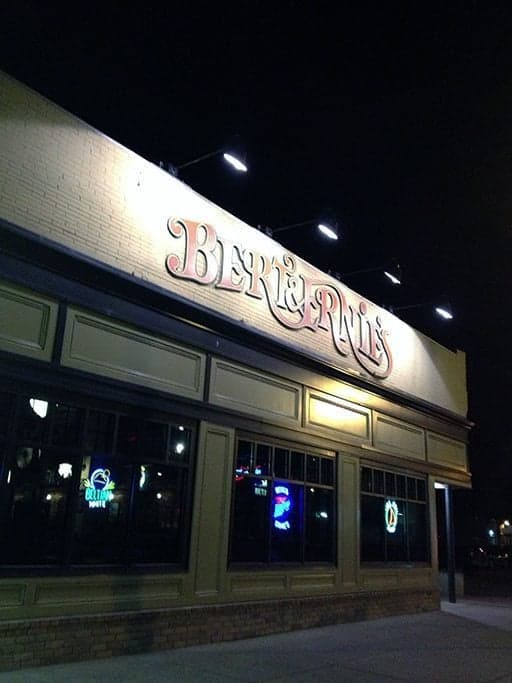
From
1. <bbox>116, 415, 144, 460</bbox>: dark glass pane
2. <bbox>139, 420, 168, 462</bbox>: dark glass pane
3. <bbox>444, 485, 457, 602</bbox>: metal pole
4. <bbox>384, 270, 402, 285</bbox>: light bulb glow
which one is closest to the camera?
<bbox>116, 415, 144, 460</bbox>: dark glass pane

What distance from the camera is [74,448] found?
26.4ft

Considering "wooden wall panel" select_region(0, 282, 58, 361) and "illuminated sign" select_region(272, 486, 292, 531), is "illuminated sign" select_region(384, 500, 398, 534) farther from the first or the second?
"wooden wall panel" select_region(0, 282, 58, 361)

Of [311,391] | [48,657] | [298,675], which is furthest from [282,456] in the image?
[48,657]

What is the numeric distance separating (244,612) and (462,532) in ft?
189

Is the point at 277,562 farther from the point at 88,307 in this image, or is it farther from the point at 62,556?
the point at 88,307

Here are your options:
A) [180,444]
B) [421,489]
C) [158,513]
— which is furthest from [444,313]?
[158,513]

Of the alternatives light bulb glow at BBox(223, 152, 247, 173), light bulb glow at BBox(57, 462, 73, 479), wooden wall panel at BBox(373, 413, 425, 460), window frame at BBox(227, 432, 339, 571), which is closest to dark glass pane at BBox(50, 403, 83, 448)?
light bulb glow at BBox(57, 462, 73, 479)

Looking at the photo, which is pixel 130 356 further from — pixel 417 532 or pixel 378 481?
pixel 417 532

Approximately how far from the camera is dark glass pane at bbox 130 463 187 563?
881 centimetres

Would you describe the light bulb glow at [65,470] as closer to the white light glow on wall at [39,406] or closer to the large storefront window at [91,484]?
the large storefront window at [91,484]

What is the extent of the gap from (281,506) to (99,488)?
13.1 ft

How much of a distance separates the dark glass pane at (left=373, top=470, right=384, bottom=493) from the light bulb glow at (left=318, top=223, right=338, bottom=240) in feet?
18.0

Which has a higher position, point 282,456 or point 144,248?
point 144,248

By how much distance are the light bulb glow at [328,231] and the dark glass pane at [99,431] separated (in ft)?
19.3
